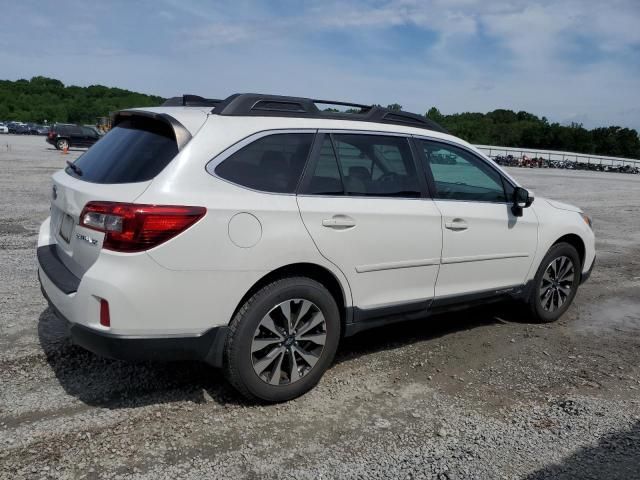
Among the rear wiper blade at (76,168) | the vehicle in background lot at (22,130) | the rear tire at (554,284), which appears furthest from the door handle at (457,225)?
the vehicle in background lot at (22,130)

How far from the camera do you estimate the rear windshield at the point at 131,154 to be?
3273 millimetres

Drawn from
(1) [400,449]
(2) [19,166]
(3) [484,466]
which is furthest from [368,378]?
(2) [19,166]

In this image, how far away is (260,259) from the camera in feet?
10.9

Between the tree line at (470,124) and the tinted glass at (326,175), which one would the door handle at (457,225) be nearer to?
the tinted glass at (326,175)

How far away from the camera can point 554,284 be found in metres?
5.47

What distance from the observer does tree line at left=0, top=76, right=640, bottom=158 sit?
122 metres

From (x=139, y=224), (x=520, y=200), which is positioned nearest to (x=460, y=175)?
(x=520, y=200)

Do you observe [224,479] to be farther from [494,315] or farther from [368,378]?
[494,315]

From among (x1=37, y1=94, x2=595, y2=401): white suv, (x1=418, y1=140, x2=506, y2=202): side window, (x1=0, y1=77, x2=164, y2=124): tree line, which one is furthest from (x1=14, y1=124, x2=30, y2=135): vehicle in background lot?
(x1=418, y1=140, x2=506, y2=202): side window

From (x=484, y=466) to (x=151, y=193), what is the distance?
7.64 feet

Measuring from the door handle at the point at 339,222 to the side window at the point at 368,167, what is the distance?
0.20m

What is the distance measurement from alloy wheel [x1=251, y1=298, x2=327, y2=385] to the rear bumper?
0.24 meters

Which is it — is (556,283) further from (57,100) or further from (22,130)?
(57,100)

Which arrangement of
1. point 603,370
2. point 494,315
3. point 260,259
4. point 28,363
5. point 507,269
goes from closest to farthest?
point 260,259
point 28,363
point 603,370
point 507,269
point 494,315
